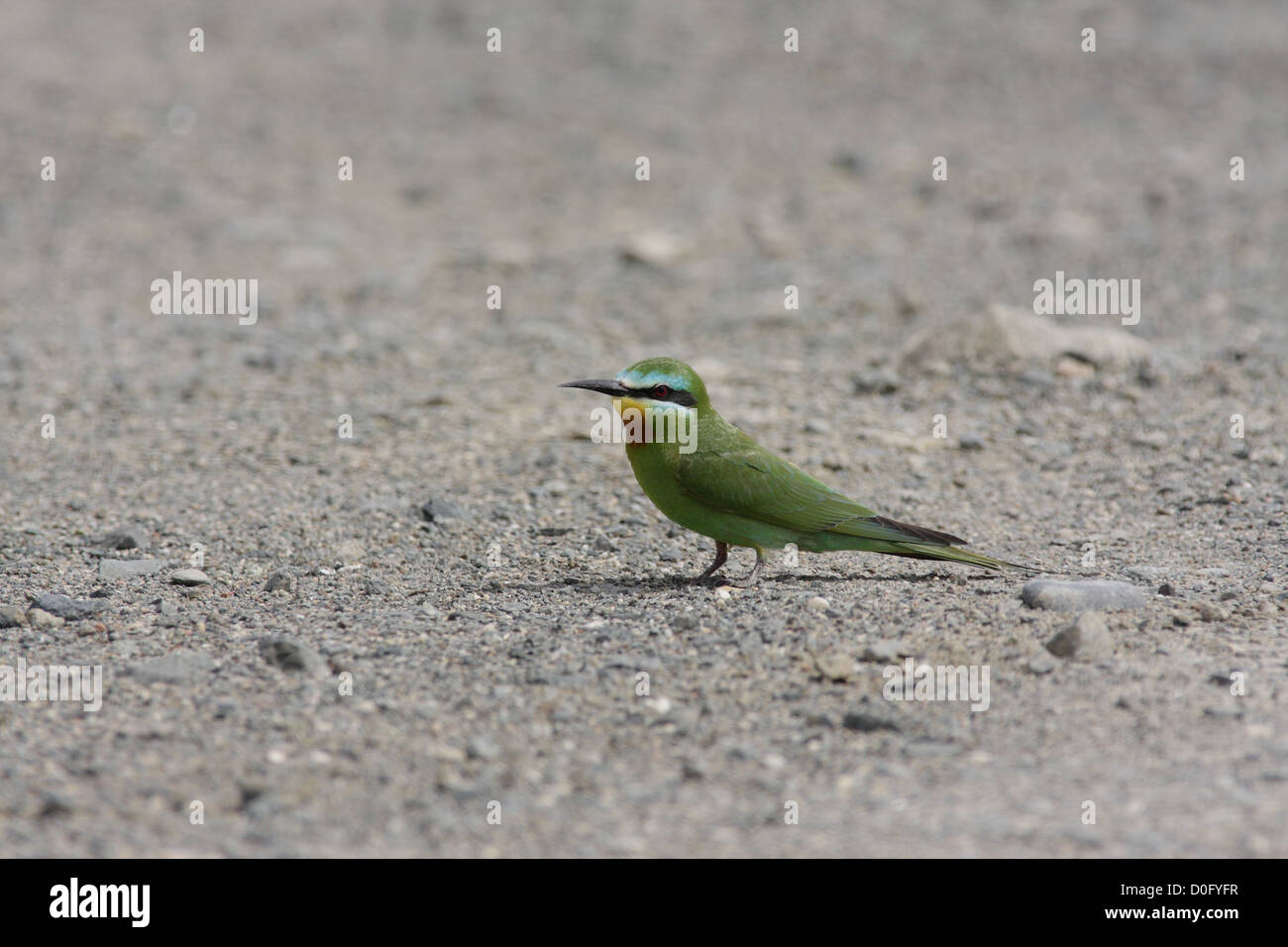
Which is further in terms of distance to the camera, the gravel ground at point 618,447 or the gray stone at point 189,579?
the gray stone at point 189,579

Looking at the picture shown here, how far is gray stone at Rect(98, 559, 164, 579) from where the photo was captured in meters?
4.87

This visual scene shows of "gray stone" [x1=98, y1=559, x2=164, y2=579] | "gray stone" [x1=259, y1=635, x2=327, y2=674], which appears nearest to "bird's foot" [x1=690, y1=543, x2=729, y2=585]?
"gray stone" [x1=259, y1=635, x2=327, y2=674]

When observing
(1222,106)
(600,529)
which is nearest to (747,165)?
(1222,106)

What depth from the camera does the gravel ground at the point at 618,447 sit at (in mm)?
3414

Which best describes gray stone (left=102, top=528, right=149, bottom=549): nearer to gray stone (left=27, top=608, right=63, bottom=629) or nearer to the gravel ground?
the gravel ground

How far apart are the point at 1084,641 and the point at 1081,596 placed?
0.37 metres

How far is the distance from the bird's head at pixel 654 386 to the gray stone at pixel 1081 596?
1312mm

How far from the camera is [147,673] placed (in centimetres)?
396

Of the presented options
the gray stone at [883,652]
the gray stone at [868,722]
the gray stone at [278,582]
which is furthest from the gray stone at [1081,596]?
the gray stone at [278,582]

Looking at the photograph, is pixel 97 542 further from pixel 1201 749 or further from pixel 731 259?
pixel 731 259

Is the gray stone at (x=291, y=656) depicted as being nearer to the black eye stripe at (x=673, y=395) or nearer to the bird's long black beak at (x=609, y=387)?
the bird's long black beak at (x=609, y=387)

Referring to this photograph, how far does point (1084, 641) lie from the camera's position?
3938mm

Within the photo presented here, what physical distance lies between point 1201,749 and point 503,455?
3546mm

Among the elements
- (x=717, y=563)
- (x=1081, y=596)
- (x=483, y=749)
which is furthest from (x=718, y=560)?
(x=483, y=749)
